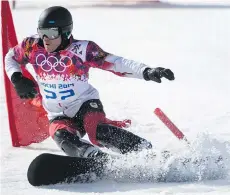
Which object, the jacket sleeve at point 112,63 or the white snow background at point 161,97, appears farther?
the jacket sleeve at point 112,63

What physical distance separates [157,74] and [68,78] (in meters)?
0.79

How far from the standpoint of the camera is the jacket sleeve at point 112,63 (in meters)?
4.47

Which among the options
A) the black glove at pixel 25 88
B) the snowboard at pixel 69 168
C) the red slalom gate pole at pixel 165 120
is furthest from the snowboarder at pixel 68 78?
the snowboard at pixel 69 168

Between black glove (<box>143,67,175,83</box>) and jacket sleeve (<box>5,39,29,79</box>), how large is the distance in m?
1.06

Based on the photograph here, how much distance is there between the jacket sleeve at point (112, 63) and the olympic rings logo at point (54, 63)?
0.49 feet

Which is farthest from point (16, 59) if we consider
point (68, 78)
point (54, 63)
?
point (68, 78)

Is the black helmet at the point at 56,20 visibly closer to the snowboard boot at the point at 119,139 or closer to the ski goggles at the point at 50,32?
the ski goggles at the point at 50,32

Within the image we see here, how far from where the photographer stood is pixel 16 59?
194 inches

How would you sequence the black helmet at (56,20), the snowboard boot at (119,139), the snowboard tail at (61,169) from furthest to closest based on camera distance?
the black helmet at (56,20) < the snowboard boot at (119,139) < the snowboard tail at (61,169)

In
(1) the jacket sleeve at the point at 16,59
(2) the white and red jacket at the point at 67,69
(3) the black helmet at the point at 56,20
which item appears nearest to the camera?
(3) the black helmet at the point at 56,20

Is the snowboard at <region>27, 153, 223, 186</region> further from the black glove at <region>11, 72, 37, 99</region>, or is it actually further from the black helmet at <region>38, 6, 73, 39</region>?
the black helmet at <region>38, 6, 73, 39</region>

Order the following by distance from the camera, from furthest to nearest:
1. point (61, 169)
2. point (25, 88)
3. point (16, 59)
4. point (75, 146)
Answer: point (16, 59) < point (25, 88) < point (75, 146) < point (61, 169)

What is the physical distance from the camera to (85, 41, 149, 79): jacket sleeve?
14.7 feet

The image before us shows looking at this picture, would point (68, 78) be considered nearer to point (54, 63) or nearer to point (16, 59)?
point (54, 63)
